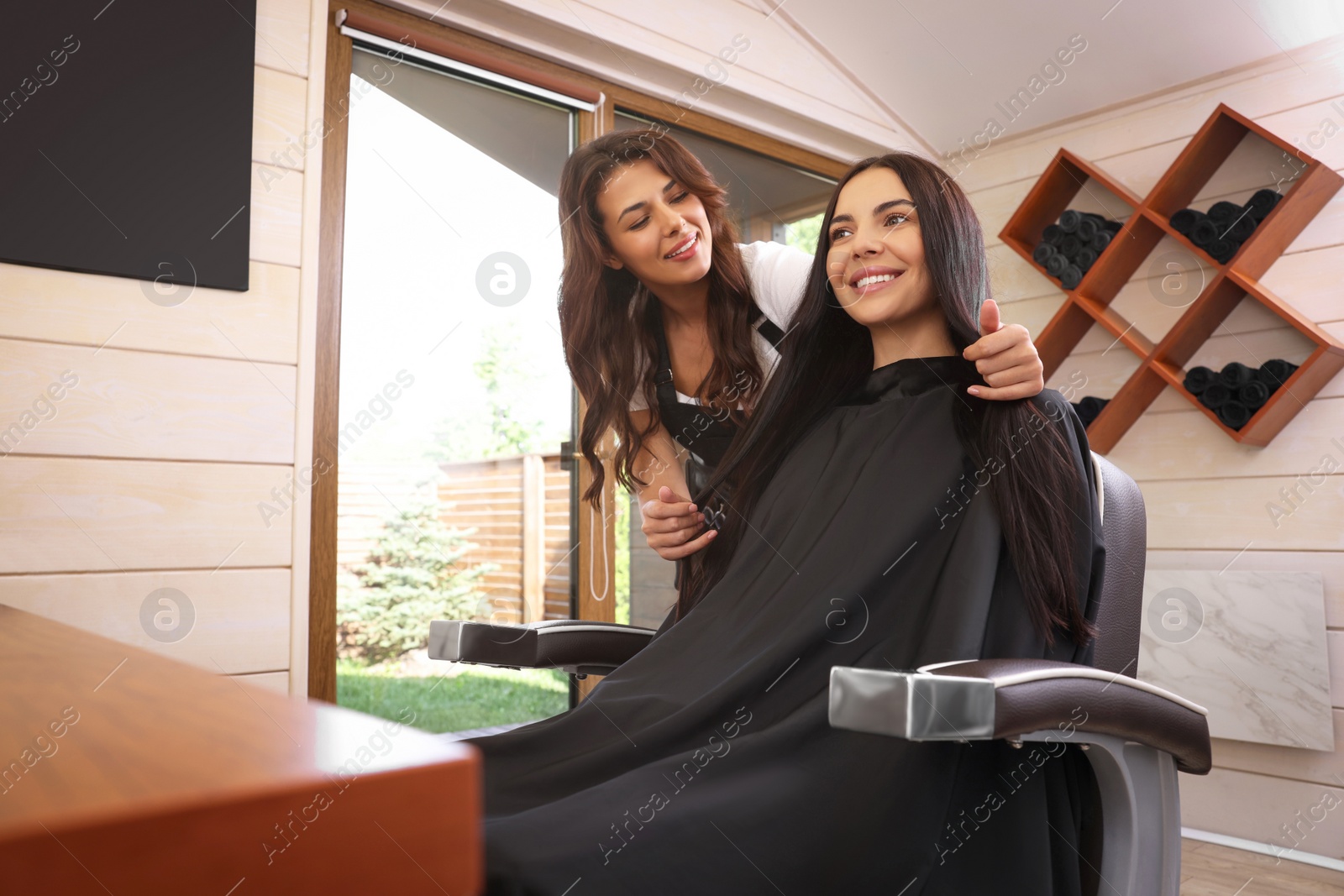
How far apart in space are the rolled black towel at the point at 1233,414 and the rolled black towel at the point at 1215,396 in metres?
0.01

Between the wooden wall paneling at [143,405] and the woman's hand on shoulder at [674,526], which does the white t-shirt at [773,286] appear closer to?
the woman's hand on shoulder at [674,526]

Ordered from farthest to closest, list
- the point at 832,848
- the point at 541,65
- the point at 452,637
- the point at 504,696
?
the point at 504,696 < the point at 541,65 < the point at 452,637 < the point at 832,848

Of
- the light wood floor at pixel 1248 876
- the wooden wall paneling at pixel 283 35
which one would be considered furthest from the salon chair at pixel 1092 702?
the light wood floor at pixel 1248 876

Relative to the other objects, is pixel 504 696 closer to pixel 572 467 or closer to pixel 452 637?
pixel 572 467

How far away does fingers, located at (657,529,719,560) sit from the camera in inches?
58.1

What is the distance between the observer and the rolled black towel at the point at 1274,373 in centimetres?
262

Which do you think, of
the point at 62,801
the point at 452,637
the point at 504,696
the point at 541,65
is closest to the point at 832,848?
the point at 452,637

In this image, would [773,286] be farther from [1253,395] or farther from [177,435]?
[1253,395]

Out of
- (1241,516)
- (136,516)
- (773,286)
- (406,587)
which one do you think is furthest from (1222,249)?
(136,516)

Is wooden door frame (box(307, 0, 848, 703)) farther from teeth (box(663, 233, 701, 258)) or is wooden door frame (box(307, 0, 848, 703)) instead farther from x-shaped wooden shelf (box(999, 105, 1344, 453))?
x-shaped wooden shelf (box(999, 105, 1344, 453))

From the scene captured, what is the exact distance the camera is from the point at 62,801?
218 mm

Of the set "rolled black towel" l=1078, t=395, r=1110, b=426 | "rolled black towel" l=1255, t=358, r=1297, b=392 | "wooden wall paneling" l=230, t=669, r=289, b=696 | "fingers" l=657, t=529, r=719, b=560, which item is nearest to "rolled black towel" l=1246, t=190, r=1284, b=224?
"rolled black towel" l=1255, t=358, r=1297, b=392

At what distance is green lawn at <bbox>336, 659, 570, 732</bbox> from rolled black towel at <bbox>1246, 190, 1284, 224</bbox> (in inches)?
92.2

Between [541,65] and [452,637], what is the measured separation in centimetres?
187
